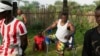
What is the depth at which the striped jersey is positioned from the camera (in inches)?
263

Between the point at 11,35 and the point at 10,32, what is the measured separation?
1.8 inches

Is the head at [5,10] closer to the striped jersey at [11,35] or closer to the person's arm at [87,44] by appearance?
the striped jersey at [11,35]

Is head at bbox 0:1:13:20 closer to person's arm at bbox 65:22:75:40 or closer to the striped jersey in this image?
the striped jersey

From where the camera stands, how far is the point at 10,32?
21.9 feet

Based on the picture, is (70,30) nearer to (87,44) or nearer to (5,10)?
(5,10)

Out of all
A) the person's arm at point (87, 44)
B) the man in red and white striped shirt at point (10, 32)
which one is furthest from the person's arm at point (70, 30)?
the person's arm at point (87, 44)

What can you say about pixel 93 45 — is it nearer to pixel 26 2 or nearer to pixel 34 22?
pixel 34 22

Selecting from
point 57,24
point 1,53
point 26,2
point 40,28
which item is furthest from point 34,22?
point 1,53

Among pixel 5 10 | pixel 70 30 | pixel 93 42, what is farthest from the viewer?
pixel 70 30

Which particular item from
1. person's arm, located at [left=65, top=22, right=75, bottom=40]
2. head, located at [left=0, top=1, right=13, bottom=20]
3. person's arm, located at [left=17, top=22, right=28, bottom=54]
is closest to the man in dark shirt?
person's arm, located at [left=17, top=22, right=28, bottom=54]

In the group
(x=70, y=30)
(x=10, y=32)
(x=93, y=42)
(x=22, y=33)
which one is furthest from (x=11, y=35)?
(x=70, y=30)

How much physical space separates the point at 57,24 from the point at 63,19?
0.27m

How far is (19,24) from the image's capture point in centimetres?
667

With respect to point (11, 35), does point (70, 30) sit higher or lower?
lower
